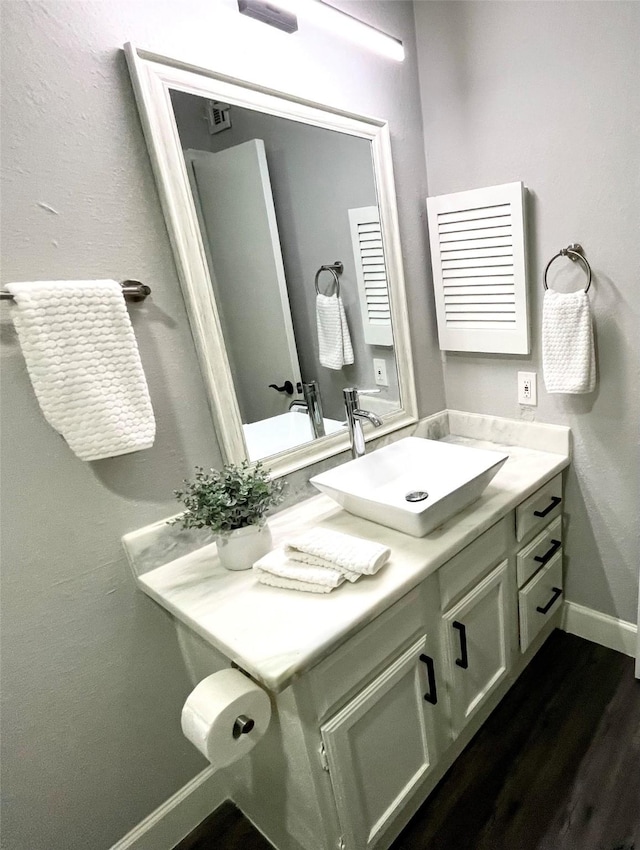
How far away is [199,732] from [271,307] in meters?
1.05

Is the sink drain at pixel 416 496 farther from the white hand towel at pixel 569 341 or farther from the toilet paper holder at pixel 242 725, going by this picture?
the toilet paper holder at pixel 242 725

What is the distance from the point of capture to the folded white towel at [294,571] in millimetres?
975

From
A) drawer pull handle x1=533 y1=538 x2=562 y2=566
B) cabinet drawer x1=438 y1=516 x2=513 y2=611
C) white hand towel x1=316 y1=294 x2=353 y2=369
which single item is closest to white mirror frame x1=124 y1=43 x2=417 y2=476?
white hand towel x1=316 y1=294 x2=353 y2=369

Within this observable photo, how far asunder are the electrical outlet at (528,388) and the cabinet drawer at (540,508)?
0.27 metres

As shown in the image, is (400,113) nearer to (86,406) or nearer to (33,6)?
(33,6)

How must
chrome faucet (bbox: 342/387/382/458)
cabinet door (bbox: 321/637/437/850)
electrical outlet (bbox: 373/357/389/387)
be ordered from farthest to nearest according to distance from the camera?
electrical outlet (bbox: 373/357/389/387), chrome faucet (bbox: 342/387/382/458), cabinet door (bbox: 321/637/437/850)

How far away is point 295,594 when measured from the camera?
1.00 m

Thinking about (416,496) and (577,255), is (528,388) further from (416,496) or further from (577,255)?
(416,496)

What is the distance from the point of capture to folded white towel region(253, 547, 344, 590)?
0.98 m

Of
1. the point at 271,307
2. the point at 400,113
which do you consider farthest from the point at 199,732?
the point at 400,113

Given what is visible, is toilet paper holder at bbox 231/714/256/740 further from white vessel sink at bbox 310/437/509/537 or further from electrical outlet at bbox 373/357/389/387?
electrical outlet at bbox 373/357/389/387

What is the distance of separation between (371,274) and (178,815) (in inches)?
67.9

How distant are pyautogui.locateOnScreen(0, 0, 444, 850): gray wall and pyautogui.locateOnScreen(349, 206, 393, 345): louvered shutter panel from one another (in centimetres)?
40

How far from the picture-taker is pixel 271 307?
53.9 inches
